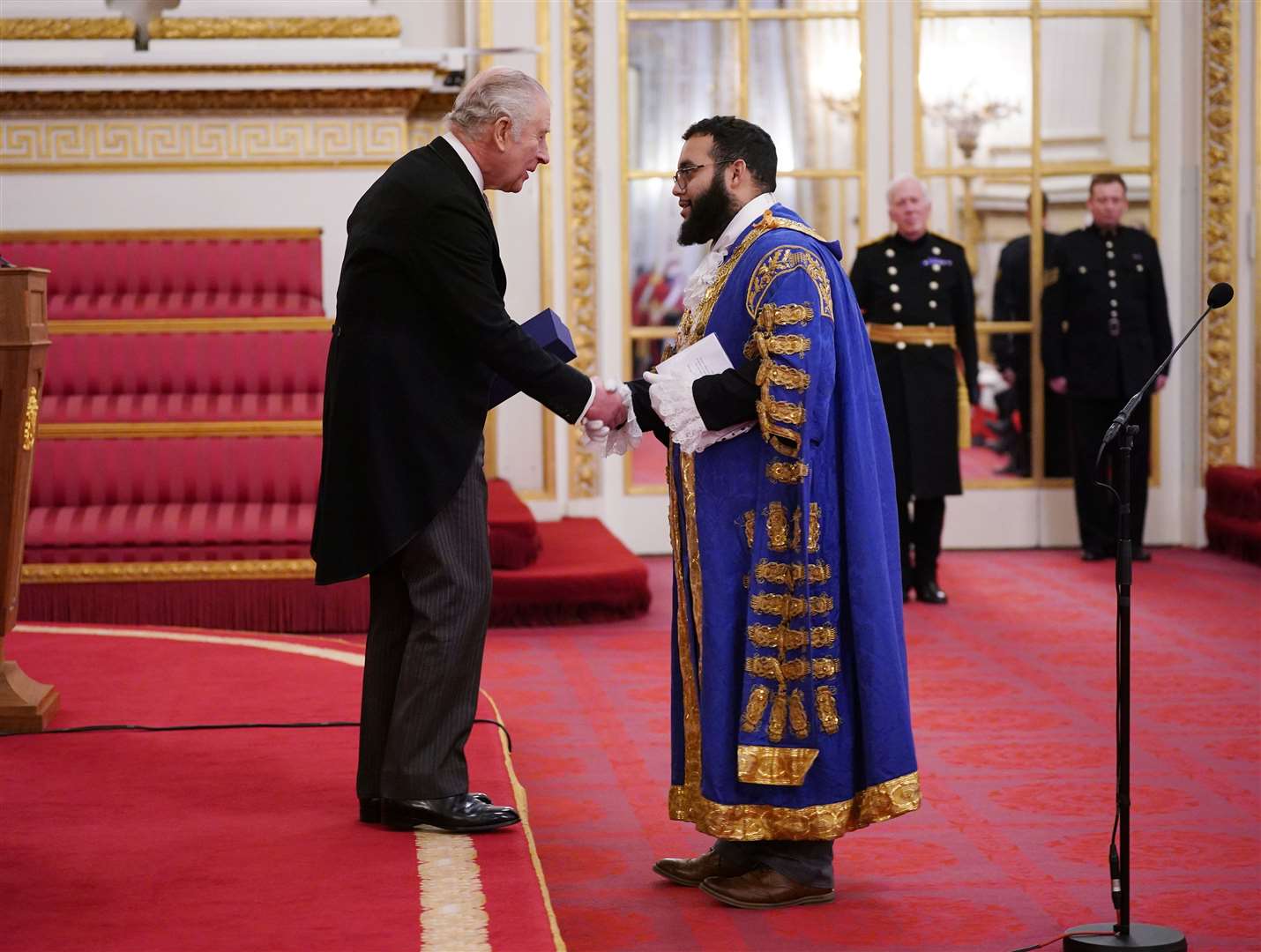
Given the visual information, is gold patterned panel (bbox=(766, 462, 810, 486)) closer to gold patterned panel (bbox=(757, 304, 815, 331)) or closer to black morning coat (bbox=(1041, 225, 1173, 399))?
gold patterned panel (bbox=(757, 304, 815, 331))

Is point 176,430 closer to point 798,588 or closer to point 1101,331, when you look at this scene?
point 798,588

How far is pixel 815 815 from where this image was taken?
2.93 meters

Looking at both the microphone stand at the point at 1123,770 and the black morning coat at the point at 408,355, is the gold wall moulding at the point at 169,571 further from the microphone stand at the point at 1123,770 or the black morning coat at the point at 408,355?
the microphone stand at the point at 1123,770

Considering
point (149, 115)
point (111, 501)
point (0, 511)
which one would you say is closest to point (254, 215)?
point (149, 115)

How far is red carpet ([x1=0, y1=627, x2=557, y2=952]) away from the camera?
250 centimetres

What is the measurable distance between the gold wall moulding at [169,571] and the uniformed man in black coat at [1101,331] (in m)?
3.43

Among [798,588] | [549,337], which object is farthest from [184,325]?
[798,588]

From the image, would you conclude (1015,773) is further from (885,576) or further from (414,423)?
(414,423)

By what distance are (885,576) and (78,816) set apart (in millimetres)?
1483

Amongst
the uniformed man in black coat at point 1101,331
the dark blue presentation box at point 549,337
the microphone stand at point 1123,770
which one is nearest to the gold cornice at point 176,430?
the dark blue presentation box at point 549,337

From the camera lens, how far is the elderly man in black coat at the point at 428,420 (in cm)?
293

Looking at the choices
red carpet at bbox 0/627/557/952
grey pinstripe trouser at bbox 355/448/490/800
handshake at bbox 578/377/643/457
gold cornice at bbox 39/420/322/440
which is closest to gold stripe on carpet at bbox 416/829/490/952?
red carpet at bbox 0/627/557/952

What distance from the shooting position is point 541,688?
4938 millimetres

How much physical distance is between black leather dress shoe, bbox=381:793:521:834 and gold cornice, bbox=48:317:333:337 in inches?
138
